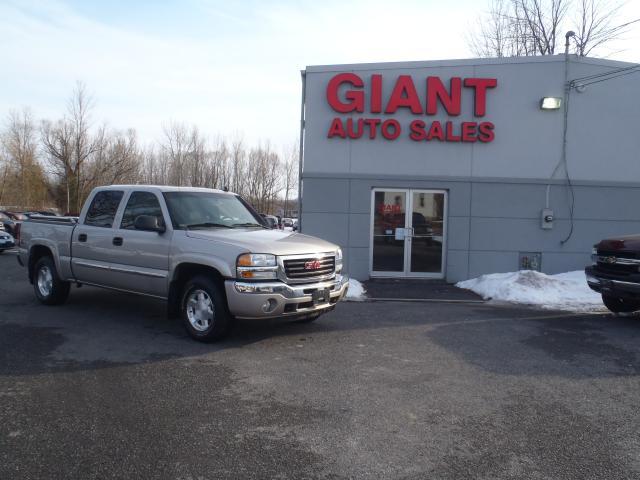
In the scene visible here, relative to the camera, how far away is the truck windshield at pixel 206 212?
292 inches

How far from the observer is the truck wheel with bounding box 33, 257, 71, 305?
9023 millimetres

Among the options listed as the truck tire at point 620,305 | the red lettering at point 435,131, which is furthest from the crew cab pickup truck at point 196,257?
the red lettering at point 435,131

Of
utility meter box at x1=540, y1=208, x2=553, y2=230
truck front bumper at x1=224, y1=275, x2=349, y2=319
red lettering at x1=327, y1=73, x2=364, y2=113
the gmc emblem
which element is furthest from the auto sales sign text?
truck front bumper at x1=224, y1=275, x2=349, y2=319

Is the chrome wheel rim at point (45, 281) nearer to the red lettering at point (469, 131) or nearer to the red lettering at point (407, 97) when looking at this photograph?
the red lettering at point (407, 97)

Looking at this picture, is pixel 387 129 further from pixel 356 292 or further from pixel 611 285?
pixel 611 285

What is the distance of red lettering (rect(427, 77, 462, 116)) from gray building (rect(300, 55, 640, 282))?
1.0 inches

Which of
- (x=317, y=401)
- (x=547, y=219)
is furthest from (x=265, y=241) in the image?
(x=547, y=219)

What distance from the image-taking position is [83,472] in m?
3.49

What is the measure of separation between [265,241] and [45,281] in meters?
4.69

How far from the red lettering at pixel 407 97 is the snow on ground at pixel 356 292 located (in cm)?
420

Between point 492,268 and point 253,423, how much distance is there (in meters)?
10.3

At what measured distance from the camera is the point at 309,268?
22.6ft

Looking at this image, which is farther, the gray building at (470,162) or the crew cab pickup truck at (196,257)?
the gray building at (470,162)

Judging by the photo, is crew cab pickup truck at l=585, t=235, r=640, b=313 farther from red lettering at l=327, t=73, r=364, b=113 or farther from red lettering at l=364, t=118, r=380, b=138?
red lettering at l=327, t=73, r=364, b=113
